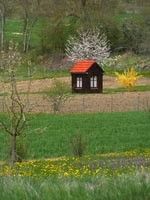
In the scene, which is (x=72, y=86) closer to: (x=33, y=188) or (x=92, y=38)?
(x=92, y=38)

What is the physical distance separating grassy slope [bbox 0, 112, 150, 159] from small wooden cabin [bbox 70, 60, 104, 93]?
16.2 meters

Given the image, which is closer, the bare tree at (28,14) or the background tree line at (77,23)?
the background tree line at (77,23)

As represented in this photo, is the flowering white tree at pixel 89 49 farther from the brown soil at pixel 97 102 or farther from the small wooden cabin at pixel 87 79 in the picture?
the brown soil at pixel 97 102

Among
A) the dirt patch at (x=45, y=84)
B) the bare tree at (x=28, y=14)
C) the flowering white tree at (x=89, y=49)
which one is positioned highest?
the bare tree at (x=28, y=14)

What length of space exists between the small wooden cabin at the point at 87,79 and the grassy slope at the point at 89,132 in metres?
16.2

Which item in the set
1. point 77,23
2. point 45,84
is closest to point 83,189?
point 45,84

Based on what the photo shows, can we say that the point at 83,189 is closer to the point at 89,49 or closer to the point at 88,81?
the point at 88,81

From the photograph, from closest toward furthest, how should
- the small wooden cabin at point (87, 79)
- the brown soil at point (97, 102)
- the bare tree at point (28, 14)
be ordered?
the brown soil at point (97, 102)
the small wooden cabin at point (87, 79)
the bare tree at point (28, 14)

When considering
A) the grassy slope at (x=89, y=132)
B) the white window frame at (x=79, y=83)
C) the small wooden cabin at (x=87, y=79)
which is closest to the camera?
the grassy slope at (x=89, y=132)

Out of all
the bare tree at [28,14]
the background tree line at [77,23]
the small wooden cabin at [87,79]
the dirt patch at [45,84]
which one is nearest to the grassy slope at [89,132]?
the small wooden cabin at [87,79]

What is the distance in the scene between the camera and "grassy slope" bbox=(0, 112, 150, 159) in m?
24.7

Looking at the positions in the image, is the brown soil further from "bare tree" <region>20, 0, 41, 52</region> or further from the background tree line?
"bare tree" <region>20, 0, 41, 52</region>

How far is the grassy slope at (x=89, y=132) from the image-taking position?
971 inches

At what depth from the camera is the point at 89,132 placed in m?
30.3
